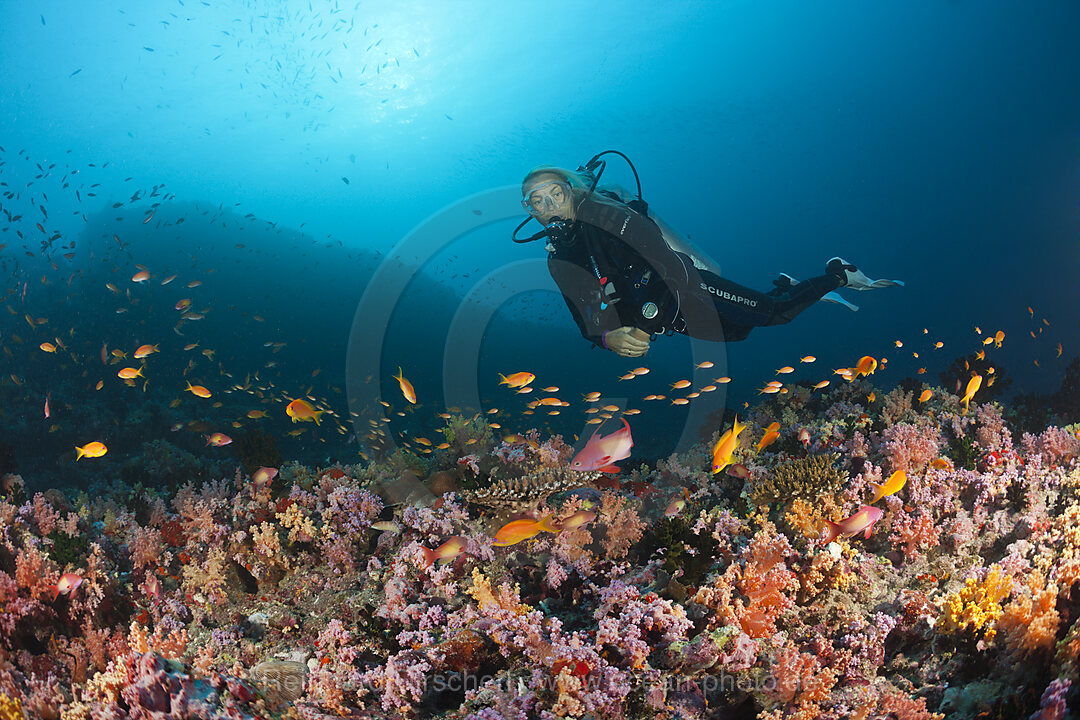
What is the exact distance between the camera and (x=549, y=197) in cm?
565

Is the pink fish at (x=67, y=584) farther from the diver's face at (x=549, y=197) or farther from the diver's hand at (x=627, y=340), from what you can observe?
the diver's face at (x=549, y=197)

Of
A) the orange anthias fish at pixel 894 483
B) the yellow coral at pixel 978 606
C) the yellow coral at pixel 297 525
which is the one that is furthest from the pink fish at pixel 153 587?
the orange anthias fish at pixel 894 483

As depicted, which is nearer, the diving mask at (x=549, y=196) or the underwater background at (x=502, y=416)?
the underwater background at (x=502, y=416)

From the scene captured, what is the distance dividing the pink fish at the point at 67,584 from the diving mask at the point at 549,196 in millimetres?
6069

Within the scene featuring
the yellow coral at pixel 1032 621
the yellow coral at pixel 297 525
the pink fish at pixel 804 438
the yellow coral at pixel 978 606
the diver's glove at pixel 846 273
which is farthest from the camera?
the diver's glove at pixel 846 273

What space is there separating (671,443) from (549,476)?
52.8 feet

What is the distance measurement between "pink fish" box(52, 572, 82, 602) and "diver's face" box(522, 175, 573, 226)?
6.05 meters

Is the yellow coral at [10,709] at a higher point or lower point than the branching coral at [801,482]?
lower

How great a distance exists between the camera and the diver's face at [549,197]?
560cm

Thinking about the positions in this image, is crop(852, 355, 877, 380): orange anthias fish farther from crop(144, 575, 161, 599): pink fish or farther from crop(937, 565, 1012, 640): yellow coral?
crop(144, 575, 161, 599): pink fish

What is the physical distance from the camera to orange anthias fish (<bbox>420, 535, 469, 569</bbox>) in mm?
3811

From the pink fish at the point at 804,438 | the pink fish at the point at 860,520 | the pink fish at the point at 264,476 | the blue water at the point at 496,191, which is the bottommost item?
the pink fish at the point at 860,520

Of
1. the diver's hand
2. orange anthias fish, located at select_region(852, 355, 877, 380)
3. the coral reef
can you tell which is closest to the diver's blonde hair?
the diver's hand

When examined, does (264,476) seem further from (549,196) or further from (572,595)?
(549,196)
